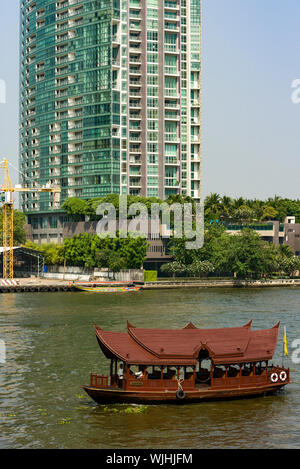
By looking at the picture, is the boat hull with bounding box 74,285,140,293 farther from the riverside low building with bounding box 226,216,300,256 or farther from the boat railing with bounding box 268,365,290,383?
the boat railing with bounding box 268,365,290,383

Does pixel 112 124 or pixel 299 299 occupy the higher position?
pixel 112 124

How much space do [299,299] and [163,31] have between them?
3626 inches

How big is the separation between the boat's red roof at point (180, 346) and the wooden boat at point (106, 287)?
251 ft

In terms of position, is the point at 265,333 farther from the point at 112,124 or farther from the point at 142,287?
the point at 112,124

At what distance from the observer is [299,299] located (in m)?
103

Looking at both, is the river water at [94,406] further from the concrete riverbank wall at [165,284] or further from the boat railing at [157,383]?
the concrete riverbank wall at [165,284]

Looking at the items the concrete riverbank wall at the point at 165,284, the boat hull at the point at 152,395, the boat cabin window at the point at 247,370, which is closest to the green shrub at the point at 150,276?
the concrete riverbank wall at the point at 165,284

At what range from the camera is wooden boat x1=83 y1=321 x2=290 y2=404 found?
1518 inches

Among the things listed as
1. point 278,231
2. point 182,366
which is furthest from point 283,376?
point 278,231

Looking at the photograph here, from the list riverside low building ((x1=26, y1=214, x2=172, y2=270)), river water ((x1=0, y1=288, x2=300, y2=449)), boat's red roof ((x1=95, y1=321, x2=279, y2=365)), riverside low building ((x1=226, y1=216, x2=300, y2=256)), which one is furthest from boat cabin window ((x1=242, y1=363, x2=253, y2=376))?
riverside low building ((x1=226, y1=216, x2=300, y2=256))

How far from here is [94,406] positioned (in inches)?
1545

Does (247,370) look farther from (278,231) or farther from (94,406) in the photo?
(278,231)

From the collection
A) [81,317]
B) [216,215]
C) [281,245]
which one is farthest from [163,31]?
[81,317]

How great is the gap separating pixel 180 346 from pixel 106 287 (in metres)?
80.5
